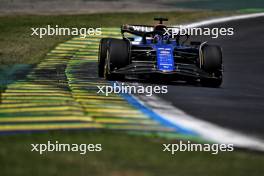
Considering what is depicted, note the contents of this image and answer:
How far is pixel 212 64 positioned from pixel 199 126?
5707 mm

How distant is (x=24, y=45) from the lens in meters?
22.7

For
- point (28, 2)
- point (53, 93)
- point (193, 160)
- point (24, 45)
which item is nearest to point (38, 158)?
point (193, 160)

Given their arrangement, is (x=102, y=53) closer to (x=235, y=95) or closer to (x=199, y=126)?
(x=235, y=95)

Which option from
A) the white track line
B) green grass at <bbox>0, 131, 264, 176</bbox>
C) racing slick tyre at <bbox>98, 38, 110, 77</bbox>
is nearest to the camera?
green grass at <bbox>0, 131, 264, 176</bbox>

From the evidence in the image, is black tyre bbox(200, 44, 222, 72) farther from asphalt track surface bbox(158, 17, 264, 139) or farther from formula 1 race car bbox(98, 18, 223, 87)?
asphalt track surface bbox(158, 17, 264, 139)

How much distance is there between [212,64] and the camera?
51.0 ft

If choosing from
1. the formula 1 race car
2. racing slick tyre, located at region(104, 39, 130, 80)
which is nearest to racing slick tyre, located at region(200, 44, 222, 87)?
the formula 1 race car

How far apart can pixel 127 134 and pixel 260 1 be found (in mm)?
30437

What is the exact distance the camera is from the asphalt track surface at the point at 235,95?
10867mm

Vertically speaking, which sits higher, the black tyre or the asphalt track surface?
the black tyre

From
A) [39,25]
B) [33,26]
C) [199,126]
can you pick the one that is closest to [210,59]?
[199,126]

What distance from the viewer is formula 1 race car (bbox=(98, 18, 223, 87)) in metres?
14.9

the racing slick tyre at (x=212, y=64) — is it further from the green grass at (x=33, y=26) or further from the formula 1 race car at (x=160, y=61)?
the green grass at (x=33, y=26)

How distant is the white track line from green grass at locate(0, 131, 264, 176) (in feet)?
1.86
